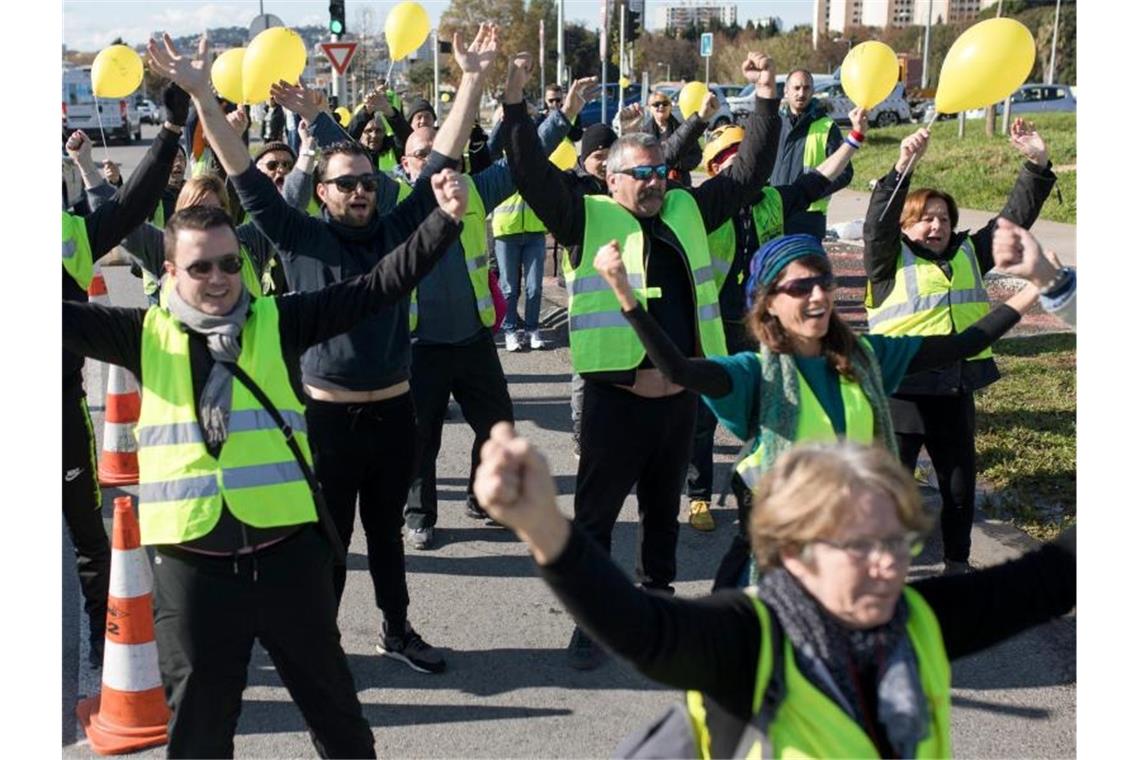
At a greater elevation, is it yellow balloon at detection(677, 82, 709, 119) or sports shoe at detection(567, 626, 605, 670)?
yellow balloon at detection(677, 82, 709, 119)

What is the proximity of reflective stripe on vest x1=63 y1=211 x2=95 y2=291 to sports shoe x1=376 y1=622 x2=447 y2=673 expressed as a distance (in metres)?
1.84

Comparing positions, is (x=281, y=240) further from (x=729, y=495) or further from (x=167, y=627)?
(x=729, y=495)

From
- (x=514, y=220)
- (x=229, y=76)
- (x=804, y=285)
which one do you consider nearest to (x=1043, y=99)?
(x=514, y=220)

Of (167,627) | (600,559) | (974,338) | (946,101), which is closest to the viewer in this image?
(600,559)

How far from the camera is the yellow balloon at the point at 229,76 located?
8.91 m

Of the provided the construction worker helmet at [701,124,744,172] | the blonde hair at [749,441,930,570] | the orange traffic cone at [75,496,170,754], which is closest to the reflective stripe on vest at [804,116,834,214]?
the construction worker helmet at [701,124,744,172]

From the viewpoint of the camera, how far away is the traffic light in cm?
1755

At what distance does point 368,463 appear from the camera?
15.9 feet

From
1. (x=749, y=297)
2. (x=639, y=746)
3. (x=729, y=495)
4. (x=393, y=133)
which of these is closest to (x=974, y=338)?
(x=749, y=297)

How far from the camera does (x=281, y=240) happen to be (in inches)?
185

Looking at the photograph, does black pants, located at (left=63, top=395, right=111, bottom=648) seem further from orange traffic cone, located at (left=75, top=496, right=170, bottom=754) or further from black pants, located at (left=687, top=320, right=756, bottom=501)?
black pants, located at (left=687, top=320, right=756, bottom=501)

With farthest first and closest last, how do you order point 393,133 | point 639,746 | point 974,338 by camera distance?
point 393,133 → point 974,338 → point 639,746

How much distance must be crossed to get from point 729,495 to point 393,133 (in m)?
5.74

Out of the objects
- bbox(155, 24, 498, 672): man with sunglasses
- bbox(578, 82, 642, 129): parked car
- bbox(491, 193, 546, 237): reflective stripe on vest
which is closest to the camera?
bbox(155, 24, 498, 672): man with sunglasses
